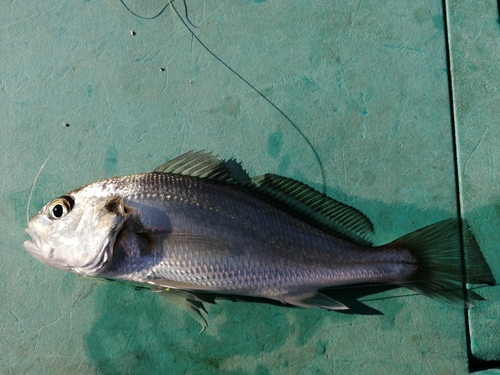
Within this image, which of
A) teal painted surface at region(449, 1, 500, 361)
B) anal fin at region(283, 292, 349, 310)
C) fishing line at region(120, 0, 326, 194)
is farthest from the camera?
fishing line at region(120, 0, 326, 194)

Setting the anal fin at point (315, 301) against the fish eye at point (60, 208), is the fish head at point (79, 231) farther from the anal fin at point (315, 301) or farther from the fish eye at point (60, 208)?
the anal fin at point (315, 301)

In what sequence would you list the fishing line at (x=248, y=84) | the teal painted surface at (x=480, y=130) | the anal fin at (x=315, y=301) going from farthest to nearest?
the fishing line at (x=248, y=84) → the teal painted surface at (x=480, y=130) → the anal fin at (x=315, y=301)

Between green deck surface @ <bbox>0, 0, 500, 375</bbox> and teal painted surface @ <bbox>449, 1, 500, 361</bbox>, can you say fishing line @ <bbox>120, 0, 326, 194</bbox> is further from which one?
teal painted surface @ <bbox>449, 1, 500, 361</bbox>

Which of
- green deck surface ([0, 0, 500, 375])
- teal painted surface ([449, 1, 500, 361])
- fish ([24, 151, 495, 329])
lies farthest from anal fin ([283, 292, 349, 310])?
teal painted surface ([449, 1, 500, 361])

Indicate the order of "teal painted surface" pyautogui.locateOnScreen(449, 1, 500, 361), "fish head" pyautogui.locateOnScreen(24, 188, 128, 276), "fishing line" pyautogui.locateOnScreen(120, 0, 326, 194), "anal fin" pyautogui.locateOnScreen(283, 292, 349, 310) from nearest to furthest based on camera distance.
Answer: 1. "fish head" pyautogui.locateOnScreen(24, 188, 128, 276)
2. "anal fin" pyautogui.locateOnScreen(283, 292, 349, 310)
3. "teal painted surface" pyautogui.locateOnScreen(449, 1, 500, 361)
4. "fishing line" pyautogui.locateOnScreen(120, 0, 326, 194)

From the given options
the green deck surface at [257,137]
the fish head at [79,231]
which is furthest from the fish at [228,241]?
the green deck surface at [257,137]

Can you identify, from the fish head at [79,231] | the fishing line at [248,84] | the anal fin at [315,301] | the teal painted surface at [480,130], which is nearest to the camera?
the fish head at [79,231]

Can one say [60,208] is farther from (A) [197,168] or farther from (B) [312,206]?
(B) [312,206]

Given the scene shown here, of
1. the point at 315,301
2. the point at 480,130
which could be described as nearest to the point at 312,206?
the point at 315,301
